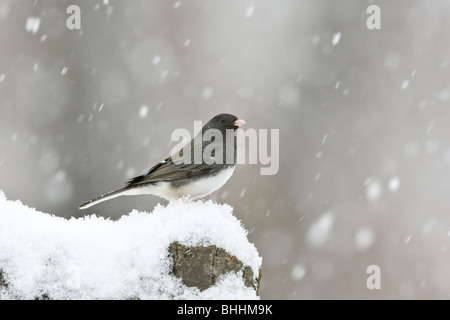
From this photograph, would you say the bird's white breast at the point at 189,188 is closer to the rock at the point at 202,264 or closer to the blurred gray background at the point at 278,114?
the rock at the point at 202,264

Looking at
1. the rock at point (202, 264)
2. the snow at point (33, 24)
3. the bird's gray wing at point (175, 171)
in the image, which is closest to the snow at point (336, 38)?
the snow at point (33, 24)

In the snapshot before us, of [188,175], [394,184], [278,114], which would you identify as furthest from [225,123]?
[394,184]

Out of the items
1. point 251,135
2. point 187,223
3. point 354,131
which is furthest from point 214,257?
point 354,131

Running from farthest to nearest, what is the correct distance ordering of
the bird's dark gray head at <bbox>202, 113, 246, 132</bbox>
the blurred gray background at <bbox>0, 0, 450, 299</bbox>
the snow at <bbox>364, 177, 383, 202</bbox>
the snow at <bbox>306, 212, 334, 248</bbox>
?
the snow at <bbox>364, 177, 383, 202</bbox>, the snow at <bbox>306, 212, 334, 248</bbox>, the blurred gray background at <bbox>0, 0, 450, 299</bbox>, the bird's dark gray head at <bbox>202, 113, 246, 132</bbox>

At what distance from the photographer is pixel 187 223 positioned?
225cm

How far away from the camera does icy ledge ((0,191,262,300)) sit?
6.64ft

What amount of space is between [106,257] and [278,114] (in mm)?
6585

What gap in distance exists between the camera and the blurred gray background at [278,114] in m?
7.03

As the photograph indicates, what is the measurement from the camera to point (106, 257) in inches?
84.0

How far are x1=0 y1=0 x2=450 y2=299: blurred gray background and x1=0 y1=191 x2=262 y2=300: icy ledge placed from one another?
13.5 feet

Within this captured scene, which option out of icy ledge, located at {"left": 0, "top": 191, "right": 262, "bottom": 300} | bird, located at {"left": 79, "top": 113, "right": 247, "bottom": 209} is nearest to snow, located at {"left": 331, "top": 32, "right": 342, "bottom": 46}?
bird, located at {"left": 79, "top": 113, "right": 247, "bottom": 209}

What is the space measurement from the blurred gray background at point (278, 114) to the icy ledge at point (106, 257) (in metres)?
4.10

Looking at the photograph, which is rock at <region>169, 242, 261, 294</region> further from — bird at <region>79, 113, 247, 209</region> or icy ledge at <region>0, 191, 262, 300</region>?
bird at <region>79, 113, 247, 209</region>
